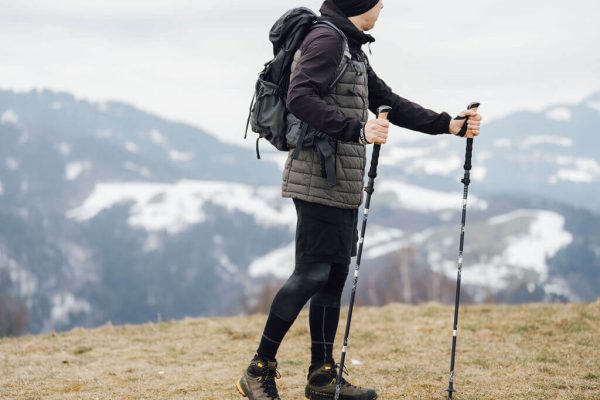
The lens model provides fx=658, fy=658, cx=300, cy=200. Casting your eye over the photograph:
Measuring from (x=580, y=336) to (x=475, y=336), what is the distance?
52.0 inches

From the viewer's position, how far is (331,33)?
190 inches

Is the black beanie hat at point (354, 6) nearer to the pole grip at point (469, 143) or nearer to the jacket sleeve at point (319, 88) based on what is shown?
the jacket sleeve at point (319, 88)

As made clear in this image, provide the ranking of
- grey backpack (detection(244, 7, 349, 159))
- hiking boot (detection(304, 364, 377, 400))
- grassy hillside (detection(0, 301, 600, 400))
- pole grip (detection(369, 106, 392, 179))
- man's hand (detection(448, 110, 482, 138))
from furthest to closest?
1. grassy hillside (detection(0, 301, 600, 400))
2. hiking boot (detection(304, 364, 377, 400))
3. man's hand (detection(448, 110, 482, 138))
4. grey backpack (detection(244, 7, 349, 159))
5. pole grip (detection(369, 106, 392, 179))

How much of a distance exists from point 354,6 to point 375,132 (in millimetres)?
1091

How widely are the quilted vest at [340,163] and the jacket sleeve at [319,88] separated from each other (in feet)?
0.59

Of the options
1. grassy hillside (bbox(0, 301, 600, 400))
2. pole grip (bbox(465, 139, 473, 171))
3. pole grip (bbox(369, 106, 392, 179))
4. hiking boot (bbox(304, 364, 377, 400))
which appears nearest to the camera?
pole grip (bbox(369, 106, 392, 179))

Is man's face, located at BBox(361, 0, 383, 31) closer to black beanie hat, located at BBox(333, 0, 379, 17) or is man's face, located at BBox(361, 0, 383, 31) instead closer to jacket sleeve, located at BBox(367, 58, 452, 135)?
black beanie hat, located at BBox(333, 0, 379, 17)

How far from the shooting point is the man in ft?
15.4

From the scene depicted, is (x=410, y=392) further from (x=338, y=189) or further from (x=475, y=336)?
(x=475, y=336)

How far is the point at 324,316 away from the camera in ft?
18.0

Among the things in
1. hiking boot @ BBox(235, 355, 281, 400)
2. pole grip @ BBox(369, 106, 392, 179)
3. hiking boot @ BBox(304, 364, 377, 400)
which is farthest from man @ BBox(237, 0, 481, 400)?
→ hiking boot @ BBox(304, 364, 377, 400)

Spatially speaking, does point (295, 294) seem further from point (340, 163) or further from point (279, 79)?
point (279, 79)

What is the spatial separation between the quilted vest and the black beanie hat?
35 cm

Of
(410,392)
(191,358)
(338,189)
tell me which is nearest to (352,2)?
Result: (338,189)
